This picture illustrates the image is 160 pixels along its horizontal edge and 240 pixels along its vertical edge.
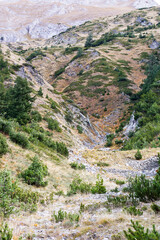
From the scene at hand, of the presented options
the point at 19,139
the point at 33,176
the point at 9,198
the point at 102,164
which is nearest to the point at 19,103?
the point at 19,139

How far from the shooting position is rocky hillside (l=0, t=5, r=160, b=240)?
14.1ft

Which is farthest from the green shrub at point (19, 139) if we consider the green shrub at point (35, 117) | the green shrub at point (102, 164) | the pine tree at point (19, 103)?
the green shrub at point (35, 117)

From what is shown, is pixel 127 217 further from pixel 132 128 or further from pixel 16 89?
pixel 132 128

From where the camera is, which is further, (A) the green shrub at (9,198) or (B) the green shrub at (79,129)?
(B) the green shrub at (79,129)

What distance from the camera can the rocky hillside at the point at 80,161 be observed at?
4305 millimetres

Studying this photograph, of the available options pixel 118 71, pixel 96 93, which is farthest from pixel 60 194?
pixel 118 71

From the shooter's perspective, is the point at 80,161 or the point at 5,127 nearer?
the point at 5,127

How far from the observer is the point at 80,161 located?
15531 mm

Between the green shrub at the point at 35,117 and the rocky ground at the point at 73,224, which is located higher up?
the rocky ground at the point at 73,224

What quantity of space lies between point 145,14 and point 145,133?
516 feet

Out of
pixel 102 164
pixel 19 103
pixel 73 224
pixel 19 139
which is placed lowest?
pixel 102 164

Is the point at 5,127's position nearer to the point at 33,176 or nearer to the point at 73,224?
the point at 33,176

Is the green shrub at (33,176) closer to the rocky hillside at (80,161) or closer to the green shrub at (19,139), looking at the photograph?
the rocky hillside at (80,161)

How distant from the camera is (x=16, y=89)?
761 inches
